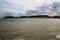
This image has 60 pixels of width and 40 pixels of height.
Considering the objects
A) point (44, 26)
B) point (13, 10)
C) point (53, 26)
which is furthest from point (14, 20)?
point (53, 26)

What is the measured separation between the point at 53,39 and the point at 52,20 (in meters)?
0.27

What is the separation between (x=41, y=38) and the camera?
1894mm

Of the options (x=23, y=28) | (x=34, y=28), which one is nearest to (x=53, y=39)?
(x=34, y=28)

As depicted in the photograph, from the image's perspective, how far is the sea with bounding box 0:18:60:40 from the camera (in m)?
1.91

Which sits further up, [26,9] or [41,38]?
[26,9]

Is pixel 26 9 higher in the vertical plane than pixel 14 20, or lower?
higher

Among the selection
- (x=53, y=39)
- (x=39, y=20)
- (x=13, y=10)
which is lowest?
(x=53, y=39)

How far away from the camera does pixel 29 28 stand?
1936 millimetres

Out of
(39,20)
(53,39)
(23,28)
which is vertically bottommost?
(53,39)

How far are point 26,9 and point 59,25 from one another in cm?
53

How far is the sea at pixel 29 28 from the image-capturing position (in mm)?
1905

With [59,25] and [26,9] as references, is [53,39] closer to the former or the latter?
[59,25]

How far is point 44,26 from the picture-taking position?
76.4 inches

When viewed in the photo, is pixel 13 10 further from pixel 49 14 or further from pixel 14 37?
pixel 49 14
